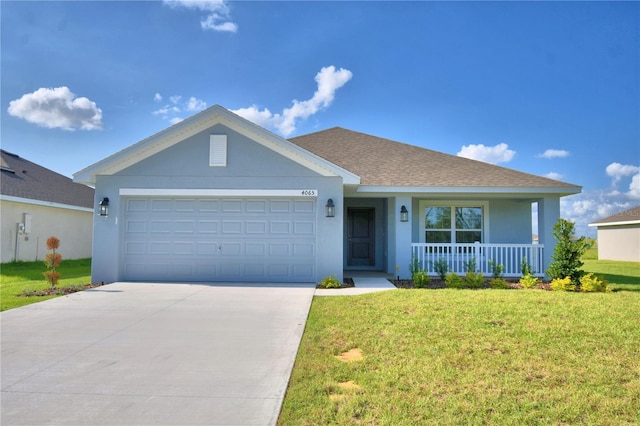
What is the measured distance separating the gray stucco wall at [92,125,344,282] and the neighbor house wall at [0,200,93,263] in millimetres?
8509

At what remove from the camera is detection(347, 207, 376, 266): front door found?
48.4ft

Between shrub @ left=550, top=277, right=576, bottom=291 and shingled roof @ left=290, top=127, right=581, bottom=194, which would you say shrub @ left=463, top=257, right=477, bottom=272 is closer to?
shrub @ left=550, top=277, right=576, bottom=291

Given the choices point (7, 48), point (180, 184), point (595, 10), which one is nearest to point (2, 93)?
point (7, 48)

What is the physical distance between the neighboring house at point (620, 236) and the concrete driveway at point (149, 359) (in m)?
26.3

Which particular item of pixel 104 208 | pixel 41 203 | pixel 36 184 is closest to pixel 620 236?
pixel 104 208

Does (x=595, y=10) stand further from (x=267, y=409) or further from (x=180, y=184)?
(x=267, y=409)

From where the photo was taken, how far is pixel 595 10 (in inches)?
477

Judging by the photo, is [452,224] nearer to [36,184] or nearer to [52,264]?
[52,264]

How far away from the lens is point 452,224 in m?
13.5

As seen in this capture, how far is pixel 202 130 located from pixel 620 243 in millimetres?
28840

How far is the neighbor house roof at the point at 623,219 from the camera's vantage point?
2450 cm

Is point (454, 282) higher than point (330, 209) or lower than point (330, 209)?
lower

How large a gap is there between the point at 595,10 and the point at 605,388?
43.3 feet

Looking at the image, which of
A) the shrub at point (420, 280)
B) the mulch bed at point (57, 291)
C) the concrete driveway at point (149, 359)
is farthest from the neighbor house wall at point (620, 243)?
the mulch bed at point (57, 291)
